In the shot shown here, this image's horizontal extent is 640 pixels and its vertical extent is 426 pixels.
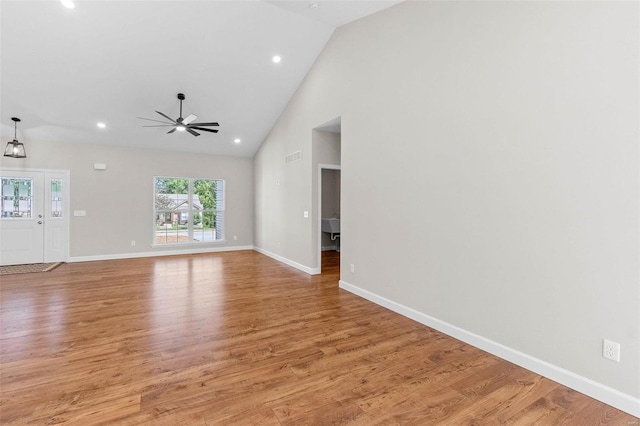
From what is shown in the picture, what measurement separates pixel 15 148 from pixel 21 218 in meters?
1.59

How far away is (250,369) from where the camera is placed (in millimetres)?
2465

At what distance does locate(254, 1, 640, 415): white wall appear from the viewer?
2.05m

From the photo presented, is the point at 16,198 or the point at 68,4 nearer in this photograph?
the point at 68,4

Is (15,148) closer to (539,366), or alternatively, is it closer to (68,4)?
(68,4)

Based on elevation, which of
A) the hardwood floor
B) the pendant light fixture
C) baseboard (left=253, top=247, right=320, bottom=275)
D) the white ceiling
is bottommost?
the hardwood floor

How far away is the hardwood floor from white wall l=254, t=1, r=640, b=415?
1.14 feet

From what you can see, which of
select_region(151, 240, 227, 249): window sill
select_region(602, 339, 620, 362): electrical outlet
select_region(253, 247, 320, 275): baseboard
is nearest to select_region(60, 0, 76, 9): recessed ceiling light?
select_region(253, 247, 320, 275): baseboard

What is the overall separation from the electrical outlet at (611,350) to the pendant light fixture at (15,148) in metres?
9.37

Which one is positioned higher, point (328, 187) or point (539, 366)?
point (328, 187)

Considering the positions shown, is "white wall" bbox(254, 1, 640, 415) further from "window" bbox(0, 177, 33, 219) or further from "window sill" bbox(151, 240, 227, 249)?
"window" bbox(0, 177, 33, 219)

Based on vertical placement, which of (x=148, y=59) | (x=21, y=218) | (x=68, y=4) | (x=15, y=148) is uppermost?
(x=68, y=4)

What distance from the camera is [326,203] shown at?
8.79m

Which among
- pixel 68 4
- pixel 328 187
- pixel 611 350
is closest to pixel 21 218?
pixel 68 4

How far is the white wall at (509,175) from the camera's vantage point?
6.73 ft
